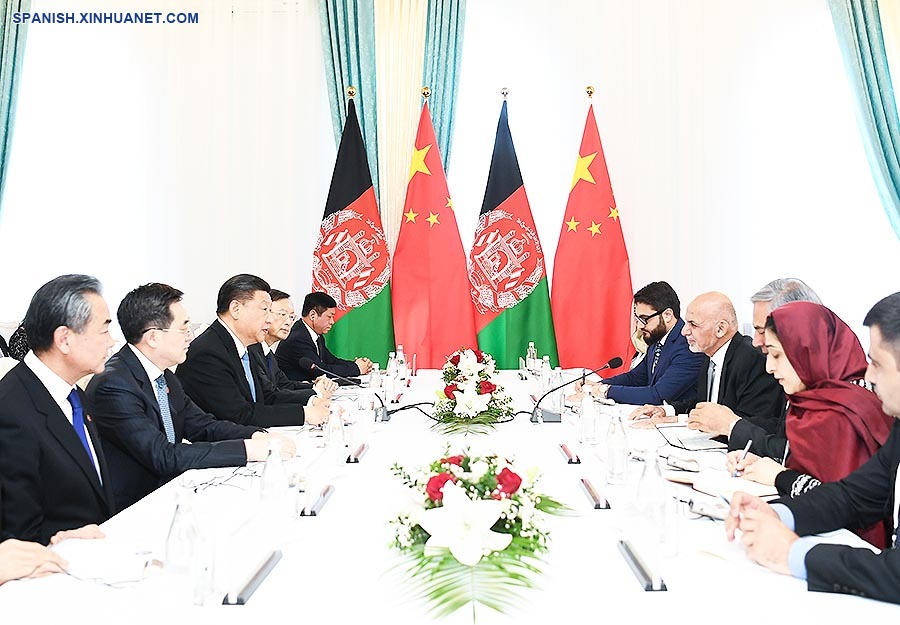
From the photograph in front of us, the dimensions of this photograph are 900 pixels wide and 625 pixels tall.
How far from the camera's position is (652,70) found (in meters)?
6.01

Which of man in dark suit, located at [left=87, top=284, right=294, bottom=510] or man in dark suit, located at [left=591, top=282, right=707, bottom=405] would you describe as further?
Answer: man in dark suit, located at [left=591, top=282, right=707, bottom=405]

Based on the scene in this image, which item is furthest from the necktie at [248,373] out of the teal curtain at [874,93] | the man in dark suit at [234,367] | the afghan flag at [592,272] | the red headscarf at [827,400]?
the teal curtain at [874,93]

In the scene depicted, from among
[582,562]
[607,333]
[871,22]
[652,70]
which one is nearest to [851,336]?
[582,562]

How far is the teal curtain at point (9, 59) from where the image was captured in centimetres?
602

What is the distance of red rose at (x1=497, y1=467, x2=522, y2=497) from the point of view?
5.03 feet

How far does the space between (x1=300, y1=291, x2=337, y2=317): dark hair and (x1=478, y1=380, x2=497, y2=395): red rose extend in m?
2.29

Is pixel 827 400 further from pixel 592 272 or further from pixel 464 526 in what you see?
pixel 592 272

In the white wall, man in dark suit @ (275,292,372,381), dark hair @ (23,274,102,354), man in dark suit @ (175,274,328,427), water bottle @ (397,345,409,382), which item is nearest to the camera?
dark hair @ (23,274,102,354)

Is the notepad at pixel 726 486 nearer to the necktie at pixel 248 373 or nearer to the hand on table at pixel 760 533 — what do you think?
the hand on table at pixel 760 533

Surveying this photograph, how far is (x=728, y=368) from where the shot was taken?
11.5 ft

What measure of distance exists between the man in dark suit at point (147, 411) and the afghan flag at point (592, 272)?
3590mm

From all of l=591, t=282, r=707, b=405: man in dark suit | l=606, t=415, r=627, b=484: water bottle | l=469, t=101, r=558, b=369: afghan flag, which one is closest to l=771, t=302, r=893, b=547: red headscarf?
l=606, t=415, r=627, b=484: water bottle

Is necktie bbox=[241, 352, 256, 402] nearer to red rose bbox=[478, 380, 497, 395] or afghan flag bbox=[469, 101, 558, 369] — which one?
red rose bbox=[478, 380, 497, 395]

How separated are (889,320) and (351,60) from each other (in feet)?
16.3
